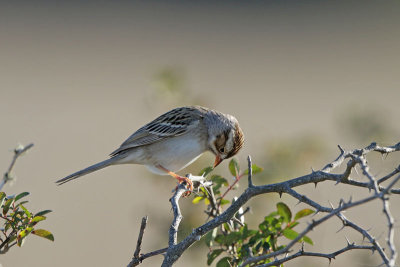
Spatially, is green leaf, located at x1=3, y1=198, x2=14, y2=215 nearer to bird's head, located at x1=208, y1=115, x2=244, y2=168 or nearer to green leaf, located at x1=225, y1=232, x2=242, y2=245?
green leaf, located at x1=225, y1=232, x2=242, y2=245

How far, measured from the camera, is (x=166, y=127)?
18.7ft

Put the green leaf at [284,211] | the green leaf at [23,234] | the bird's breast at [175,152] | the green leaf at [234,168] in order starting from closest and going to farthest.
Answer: the green leaf at [23,234] → the green leaf at [284,211] → the green leaf at [234,168] → the bird's breast at [175,152]

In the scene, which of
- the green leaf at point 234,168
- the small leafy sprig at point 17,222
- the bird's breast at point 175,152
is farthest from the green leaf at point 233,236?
the bird's breast at point 175,152

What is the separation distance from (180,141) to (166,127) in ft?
0.73

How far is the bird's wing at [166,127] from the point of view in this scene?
221 inches

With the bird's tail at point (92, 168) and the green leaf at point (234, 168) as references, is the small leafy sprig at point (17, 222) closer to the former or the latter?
the green leaf at point (234, 168)

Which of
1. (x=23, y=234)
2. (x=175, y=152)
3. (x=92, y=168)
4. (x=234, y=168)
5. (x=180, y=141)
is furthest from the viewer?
(x=180, y=141)

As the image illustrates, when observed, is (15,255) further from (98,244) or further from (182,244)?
(182,244)

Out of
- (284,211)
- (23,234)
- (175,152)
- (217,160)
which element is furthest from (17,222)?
(217,160)

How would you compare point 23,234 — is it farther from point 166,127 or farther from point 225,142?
point 166,127

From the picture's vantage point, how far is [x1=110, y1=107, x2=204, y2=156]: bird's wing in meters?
5.61

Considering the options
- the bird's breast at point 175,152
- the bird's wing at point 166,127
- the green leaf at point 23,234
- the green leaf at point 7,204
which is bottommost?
the green leaf at point 23,234

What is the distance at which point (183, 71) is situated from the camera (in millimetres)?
5715

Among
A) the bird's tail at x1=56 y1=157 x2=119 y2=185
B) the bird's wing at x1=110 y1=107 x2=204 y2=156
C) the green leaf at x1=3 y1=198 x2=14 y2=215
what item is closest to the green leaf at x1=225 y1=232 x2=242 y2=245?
the green leaf at x1=3 y1=198 x2=14 y2=215
